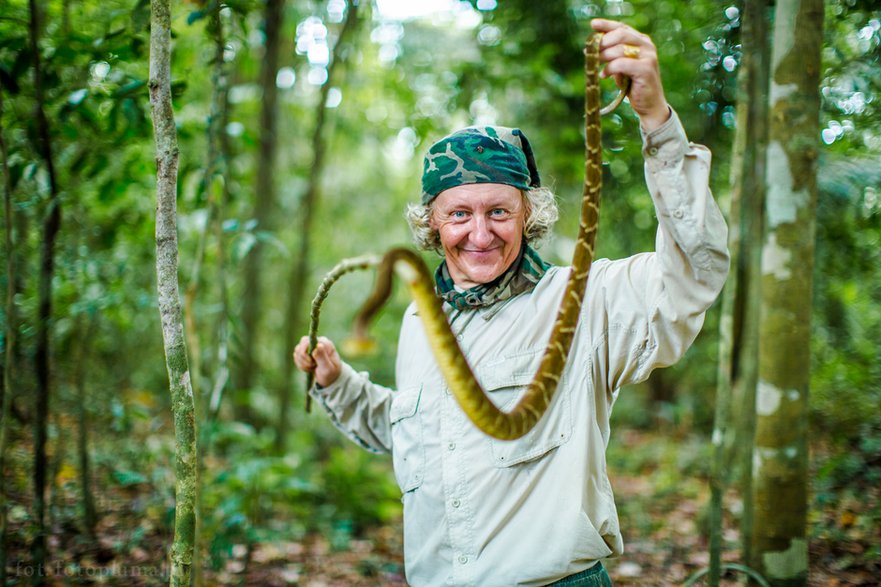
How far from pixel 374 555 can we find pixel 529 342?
3.48 meters

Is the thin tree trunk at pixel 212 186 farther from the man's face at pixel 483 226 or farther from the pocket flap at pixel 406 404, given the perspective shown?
the man's face at pixel 483 226

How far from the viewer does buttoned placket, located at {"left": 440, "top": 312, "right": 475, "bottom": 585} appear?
192cm

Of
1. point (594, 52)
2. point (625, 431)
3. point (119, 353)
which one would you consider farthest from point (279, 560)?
point (625, 431)

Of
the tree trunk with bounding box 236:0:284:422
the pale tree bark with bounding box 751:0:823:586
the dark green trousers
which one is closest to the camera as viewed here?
the dark green trousers

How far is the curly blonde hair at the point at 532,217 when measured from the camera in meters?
2.23

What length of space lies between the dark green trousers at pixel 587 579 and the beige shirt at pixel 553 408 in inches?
1.7

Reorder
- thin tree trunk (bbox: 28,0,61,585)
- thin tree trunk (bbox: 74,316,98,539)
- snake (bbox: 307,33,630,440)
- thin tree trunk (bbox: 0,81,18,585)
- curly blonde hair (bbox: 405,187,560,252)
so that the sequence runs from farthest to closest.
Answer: thin tree trunk (bbox: 74,316,98,539), thin tree trunk (bbox: 28,0,61,585), thin tree trunk (bbox: 0,81,18,585), curly blonde hair (bbox: 405,187,560,252), snake (bbox: 307,33,630,440)

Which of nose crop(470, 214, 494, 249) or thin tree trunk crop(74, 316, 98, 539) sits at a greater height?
nose crop(470, 214, 494, 249)

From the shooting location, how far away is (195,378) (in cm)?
343

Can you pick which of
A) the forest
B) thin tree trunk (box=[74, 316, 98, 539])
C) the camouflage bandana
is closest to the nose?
the camouflage bandana

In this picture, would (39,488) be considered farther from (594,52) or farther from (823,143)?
(823,143)

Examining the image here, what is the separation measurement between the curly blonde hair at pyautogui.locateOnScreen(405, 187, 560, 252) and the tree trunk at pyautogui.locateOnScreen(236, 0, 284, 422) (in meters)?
5.00

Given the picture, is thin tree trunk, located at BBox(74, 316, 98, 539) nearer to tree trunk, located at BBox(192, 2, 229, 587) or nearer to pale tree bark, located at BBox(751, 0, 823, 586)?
tree trunk, located at BBox(192, 2, 229, 587)

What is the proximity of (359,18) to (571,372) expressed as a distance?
17.9 ft
